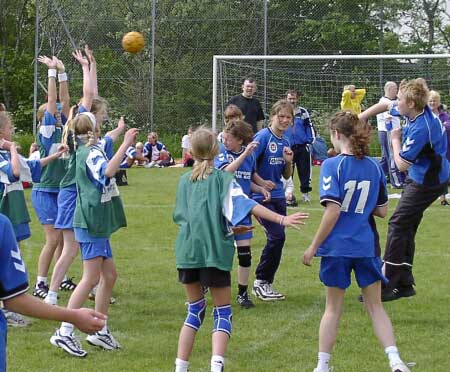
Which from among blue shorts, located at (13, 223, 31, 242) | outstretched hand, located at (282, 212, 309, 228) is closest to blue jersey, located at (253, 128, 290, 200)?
blue shorts, located at (13, 223, 31, 242)

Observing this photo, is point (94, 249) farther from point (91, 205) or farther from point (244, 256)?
point (244, 256)

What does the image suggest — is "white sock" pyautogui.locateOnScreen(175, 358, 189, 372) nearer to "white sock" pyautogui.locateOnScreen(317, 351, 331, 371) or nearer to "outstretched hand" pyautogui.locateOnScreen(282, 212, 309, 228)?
"white sock" pyautogui.locateOnScreen(317, 351, 331, 371)

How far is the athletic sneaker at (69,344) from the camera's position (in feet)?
22.4

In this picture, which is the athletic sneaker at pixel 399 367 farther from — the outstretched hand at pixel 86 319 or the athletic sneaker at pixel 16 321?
the athletic sneaker at pixel 16 321

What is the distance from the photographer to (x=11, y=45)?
40.2 metres

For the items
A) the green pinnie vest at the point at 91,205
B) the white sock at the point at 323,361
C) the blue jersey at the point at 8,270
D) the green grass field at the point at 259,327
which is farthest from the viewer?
the green pinnie vest at the point at 91,205

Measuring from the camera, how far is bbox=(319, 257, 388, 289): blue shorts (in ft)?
20.2

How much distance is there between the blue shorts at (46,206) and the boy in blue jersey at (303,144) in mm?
8116

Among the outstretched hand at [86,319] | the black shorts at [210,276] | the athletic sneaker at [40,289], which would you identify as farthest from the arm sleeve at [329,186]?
the athletic sneaker at [40,289]

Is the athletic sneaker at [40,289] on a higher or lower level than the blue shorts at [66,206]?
lower

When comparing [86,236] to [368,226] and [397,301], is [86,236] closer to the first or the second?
[368,226]

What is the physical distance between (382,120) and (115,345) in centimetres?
1273

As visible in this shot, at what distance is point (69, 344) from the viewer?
684cm

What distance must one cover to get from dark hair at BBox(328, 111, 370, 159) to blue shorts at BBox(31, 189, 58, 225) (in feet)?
11.2
